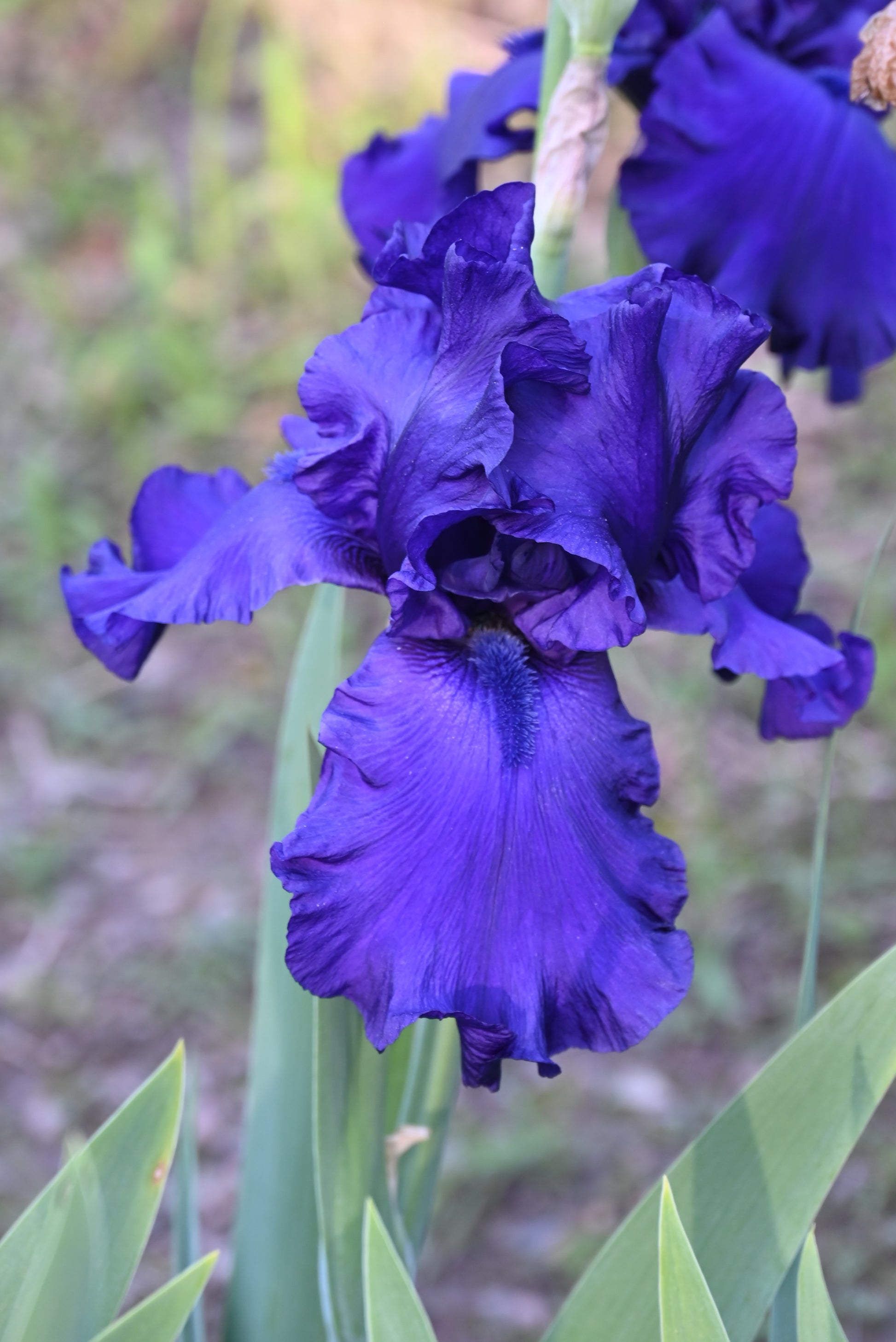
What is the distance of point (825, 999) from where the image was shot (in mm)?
1699

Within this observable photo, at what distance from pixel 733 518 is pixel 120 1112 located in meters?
0.47

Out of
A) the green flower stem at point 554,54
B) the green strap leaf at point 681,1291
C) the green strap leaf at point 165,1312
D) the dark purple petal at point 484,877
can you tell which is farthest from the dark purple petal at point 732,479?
the green strap leaf at point 165,1312

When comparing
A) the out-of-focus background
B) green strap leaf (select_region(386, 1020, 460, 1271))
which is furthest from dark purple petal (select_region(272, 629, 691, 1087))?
the out-of-focus background

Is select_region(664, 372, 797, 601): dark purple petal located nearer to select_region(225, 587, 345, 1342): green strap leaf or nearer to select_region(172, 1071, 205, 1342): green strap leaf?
select_region(225, 587, 345, 1342): green strap leaf

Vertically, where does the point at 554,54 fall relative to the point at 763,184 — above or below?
above

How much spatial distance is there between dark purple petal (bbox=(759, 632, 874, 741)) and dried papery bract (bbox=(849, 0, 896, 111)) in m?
0.34

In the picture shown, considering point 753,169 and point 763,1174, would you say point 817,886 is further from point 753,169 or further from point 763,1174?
point 753,169

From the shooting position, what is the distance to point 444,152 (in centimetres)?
103

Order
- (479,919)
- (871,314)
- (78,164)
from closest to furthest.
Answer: (479,919) < (871,314) < (78,164)

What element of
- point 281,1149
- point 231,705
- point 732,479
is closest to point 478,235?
point 732,479

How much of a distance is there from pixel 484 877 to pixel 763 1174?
0.88 feet

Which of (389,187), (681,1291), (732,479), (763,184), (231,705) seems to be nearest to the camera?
(681,1291)

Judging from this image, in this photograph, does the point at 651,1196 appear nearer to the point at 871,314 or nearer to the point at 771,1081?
the point at 771,1081

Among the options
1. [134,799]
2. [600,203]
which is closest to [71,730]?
[134,799]
